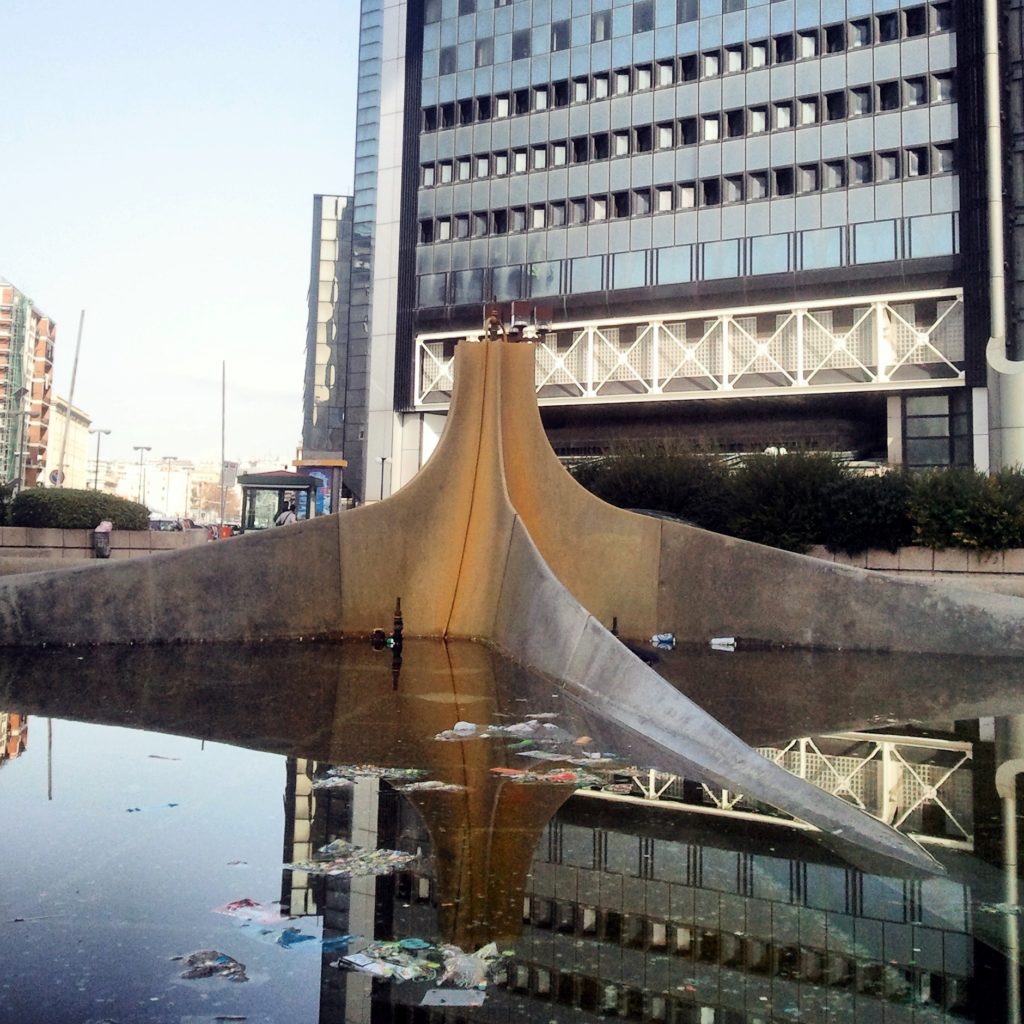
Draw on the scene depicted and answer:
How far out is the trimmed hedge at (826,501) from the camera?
18.3 metres

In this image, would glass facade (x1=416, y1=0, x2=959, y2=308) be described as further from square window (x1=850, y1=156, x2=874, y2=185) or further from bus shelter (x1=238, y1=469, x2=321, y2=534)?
bus shelter (x1=238, y1=469, x2=321, y2=534)

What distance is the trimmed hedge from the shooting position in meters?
18.3

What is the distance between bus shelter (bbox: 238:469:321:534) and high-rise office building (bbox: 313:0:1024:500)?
873cm

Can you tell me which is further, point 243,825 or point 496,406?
point 496,406

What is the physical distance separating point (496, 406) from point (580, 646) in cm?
603

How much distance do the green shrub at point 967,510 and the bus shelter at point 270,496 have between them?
23.7 meters

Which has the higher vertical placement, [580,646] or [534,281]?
[534,281]

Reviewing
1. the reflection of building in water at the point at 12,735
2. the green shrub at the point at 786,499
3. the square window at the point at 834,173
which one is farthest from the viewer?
the square window at the point at 834,173

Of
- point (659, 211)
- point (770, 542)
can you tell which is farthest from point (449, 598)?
point (659, 211)

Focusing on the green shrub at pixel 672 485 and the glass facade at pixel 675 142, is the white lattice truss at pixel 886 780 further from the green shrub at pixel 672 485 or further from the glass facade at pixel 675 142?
the glass facade at pixel 675 142

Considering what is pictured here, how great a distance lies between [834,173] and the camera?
38875 millimetres

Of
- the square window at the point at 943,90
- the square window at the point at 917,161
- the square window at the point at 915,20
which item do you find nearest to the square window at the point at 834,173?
the square window at the point at 917,161

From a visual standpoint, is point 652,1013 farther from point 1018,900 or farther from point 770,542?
point 770,542

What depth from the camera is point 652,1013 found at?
3.59 m
